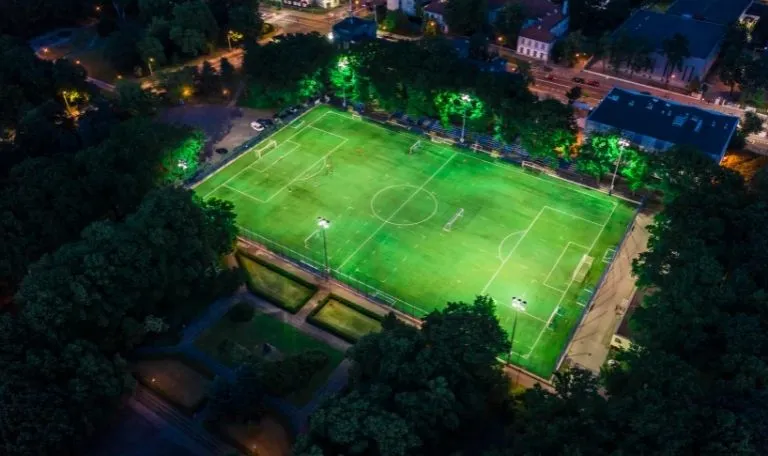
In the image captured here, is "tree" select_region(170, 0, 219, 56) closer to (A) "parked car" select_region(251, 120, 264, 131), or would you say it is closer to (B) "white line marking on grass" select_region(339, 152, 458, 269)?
(A) "parked car" select_region(251, 120, 264, 131)

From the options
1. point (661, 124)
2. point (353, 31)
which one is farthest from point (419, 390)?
point (353, 31)

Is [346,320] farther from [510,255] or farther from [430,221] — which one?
[510,255]

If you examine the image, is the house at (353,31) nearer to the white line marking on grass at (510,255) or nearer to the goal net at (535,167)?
the goal net at (535,167)

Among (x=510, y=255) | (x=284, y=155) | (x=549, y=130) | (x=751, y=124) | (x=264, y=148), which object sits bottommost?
(x=510, y=255)

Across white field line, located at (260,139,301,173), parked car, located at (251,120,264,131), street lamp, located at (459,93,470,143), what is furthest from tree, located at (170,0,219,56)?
street lamp, located at (459,93,470,143)

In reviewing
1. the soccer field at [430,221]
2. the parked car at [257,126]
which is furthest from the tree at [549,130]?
the parked car at [257,126]
